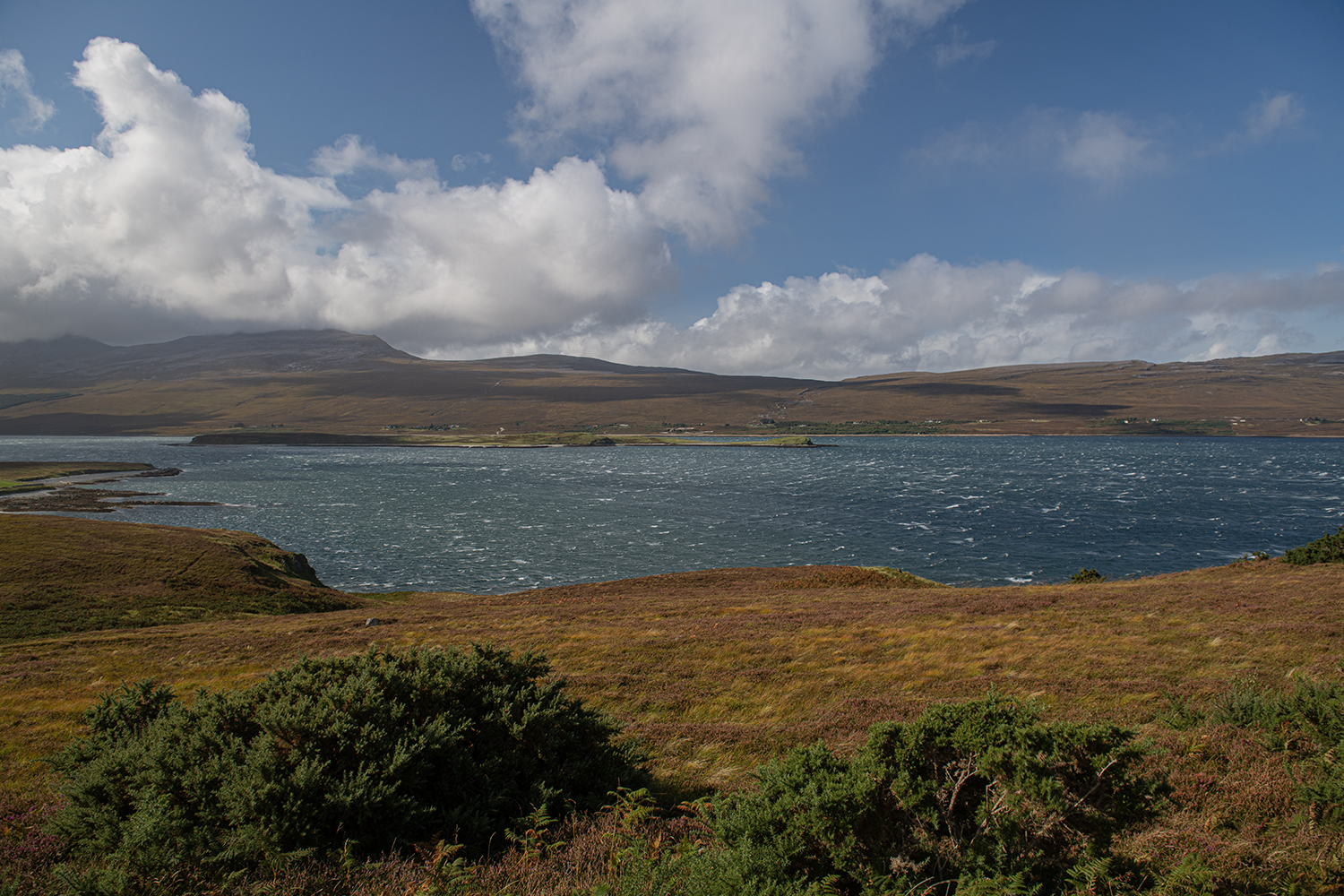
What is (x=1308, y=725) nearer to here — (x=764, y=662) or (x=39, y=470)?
(x=764, y=662)

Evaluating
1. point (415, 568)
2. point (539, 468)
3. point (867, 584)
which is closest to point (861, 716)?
point (867, 584)

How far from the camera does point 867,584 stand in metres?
37.5

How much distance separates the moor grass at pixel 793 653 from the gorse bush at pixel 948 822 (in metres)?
3.69

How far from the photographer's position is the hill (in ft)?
95.5

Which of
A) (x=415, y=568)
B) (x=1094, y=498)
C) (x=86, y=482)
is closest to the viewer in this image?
(x=415, y=568)

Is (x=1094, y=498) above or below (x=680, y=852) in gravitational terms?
below

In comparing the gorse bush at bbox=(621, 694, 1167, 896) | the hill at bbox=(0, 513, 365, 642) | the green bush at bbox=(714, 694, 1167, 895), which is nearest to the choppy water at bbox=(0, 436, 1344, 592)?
the hill at bbox=(0, 513, 365, 642)

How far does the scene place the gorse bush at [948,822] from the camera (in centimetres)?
526

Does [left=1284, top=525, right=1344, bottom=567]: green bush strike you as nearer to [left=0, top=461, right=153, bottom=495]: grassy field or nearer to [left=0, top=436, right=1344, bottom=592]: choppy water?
[left=0, top=436, right=1344, bottom=592]: choppy water

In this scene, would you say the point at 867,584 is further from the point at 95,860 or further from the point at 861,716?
the point at 95,860

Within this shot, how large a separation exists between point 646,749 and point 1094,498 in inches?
4049

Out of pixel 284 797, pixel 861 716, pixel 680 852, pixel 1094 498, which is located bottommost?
pixel 1094 498

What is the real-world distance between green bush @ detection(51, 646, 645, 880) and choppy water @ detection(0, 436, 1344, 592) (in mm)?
43960

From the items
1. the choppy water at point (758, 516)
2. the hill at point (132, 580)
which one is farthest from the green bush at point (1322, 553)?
the hill at point (132, 580)
